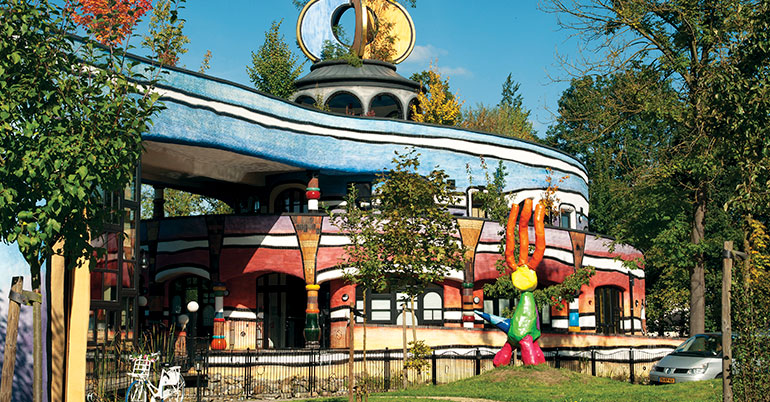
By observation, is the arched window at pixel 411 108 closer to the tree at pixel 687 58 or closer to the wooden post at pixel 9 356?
the tree at pixel 687 58

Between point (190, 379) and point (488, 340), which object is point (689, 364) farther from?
point (190, 379)

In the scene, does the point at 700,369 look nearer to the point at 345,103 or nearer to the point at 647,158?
the point at 647,158

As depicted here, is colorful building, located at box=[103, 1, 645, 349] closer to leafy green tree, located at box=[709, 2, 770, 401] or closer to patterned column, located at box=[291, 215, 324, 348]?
patterned column, located at box=[291, 215, 324, 348]

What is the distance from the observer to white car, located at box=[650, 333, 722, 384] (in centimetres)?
1853

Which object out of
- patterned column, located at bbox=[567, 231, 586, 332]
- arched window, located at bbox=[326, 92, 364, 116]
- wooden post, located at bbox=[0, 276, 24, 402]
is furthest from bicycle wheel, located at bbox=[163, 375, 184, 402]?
arched window, located at bbox=[326, 92, 364, 116]

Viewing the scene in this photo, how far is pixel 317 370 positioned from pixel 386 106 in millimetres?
14181

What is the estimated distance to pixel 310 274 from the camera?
1024 inches

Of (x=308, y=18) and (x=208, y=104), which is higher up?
(x=308, y=18)

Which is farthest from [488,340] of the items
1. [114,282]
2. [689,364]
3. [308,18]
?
[308,18]

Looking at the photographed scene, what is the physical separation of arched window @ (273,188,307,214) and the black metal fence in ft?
26.1

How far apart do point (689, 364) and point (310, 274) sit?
439 inches

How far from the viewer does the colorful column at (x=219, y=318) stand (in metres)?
26.0

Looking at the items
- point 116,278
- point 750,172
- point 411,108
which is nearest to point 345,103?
point 411,108

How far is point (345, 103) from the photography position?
32.8 meters
